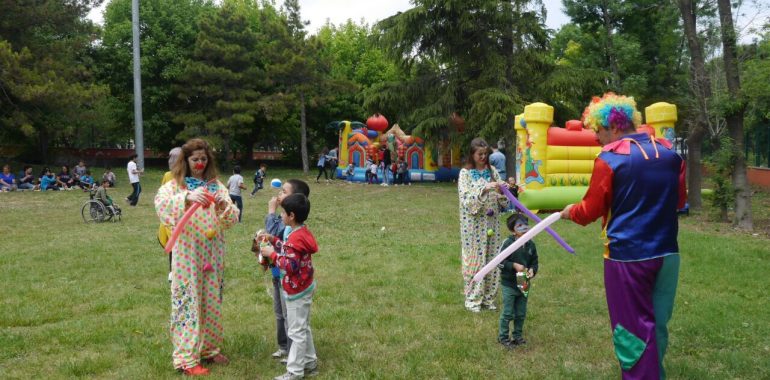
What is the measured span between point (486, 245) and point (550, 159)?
9.37m

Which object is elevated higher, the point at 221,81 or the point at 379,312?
the point at 221,81

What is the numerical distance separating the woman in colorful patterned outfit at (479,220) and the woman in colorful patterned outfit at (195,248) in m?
2.58

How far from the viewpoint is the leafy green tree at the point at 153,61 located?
110ft

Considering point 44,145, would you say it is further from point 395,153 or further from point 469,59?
point 469,59

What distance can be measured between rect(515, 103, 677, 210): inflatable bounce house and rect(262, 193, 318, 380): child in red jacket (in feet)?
35.8

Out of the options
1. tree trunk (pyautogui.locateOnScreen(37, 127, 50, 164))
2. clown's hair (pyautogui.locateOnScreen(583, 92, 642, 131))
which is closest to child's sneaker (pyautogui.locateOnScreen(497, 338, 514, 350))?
clown's hair (pyautogui.locateOnScreen(583, 92, 642, 131))

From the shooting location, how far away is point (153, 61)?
3331cm

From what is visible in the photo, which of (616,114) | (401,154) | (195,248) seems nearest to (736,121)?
(616,114)

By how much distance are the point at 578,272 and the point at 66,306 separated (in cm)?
639

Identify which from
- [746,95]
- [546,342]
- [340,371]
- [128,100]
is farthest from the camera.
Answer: [128,100]

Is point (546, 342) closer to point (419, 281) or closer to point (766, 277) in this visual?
point (419, 281)

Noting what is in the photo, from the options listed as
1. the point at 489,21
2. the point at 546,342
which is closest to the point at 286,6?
the point at 489,21

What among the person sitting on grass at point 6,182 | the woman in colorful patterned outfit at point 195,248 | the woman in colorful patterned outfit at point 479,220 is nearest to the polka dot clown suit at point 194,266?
the woman in colorful patterned outfit at point 195,248

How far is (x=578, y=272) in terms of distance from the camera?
840 cm
